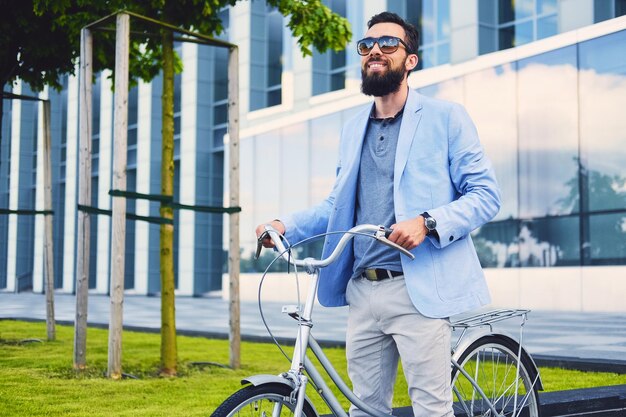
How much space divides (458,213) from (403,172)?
0.29 metres

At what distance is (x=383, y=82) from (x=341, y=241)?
75cm

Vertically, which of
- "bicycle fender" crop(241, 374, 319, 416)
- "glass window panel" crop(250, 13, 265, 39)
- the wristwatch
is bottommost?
"bicycle fender" crop(241, 374, 319, 416)

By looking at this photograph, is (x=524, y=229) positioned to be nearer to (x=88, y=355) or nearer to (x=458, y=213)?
(x=88, y=355)

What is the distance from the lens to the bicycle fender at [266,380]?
2.97 metres

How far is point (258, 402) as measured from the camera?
3.04 m

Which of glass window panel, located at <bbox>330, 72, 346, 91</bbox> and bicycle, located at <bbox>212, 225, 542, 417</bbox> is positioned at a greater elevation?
glass window panel, located at <bbox>330, 72, 346, 91</bbox>

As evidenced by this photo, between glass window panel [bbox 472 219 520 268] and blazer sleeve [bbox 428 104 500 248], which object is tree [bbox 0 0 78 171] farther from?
glass window panel [bbox 472 219 520 268]

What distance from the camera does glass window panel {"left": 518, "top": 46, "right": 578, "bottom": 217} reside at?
21.4 meters

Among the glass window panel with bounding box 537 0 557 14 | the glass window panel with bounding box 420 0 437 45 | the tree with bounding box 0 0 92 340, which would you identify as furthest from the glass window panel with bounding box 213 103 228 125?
the tree with bounding box 0 0 92 340

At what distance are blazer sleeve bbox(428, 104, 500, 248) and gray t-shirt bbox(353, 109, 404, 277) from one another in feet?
0.77

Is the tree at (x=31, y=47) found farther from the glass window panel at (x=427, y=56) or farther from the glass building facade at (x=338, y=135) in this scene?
the glass window panel at (x=427, y=56)

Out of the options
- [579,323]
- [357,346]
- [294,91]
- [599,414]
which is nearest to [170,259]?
[599,414]

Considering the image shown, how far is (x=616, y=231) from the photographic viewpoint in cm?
2025

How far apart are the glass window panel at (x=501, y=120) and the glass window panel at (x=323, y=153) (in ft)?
21.3
